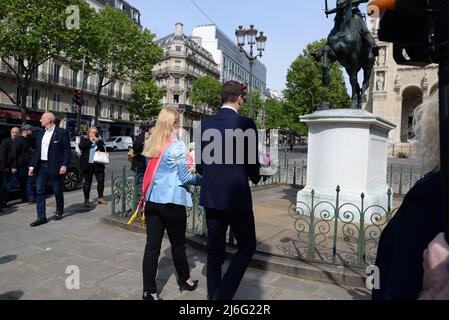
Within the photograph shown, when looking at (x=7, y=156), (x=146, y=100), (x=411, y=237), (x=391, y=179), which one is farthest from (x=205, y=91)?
(x=411, y=237)

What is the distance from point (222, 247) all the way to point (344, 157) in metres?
4.09

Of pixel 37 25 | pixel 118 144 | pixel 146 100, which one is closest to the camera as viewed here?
pixel 37 25

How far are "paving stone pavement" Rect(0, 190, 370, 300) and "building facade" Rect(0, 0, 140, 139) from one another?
2941 centimetres

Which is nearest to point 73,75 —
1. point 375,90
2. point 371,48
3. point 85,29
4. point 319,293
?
point 85,29

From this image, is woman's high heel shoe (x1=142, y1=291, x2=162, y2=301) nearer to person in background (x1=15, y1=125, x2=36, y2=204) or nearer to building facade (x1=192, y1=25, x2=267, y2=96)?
person in background (x1=15, y1=125, x2=36, y2=204)

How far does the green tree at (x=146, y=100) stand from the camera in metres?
46.4

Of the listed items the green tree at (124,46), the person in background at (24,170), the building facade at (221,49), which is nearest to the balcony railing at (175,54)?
the building facade at (221,49)

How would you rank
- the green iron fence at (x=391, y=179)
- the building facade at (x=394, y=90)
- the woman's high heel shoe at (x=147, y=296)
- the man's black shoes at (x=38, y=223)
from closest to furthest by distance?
the woman's high heel shoe at (x=147, y=296), the man's black shoes at (x=38, y=223), the green iron fence at (x=391, y=179), the building facade at (x=394, y=90)

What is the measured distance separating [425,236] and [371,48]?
657 centimetres

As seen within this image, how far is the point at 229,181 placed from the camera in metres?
2.94

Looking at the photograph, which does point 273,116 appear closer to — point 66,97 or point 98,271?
point 66,97

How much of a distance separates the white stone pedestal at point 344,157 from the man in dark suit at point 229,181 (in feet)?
11.3

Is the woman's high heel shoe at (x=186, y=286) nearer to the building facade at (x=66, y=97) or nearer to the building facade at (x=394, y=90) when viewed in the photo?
the building facade at (x=66, y=97)

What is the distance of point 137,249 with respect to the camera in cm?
510
